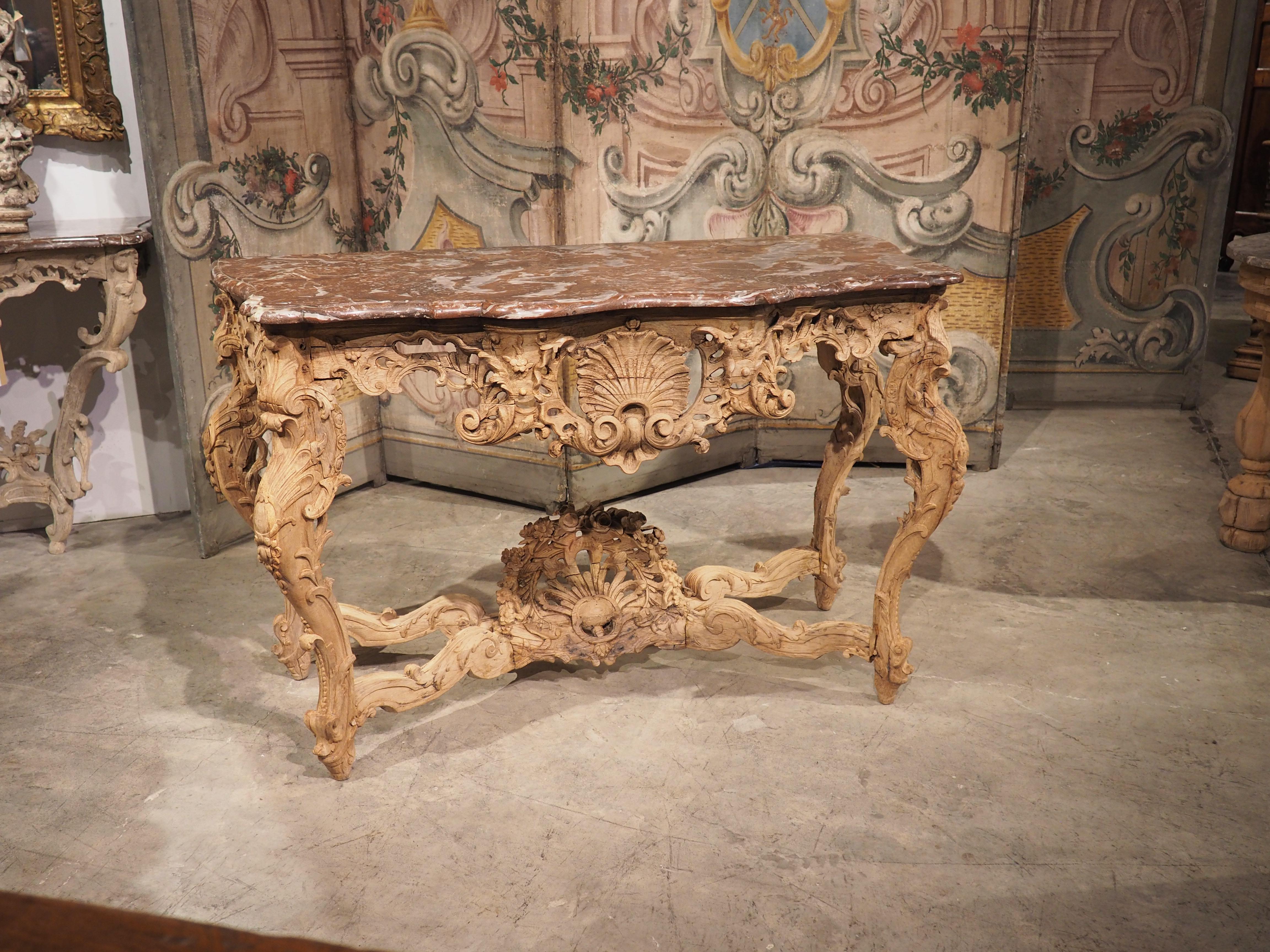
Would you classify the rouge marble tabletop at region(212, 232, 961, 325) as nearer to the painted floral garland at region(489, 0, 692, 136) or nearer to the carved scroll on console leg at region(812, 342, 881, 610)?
the carved scroll on console leg at region(812, 342, 881, 610)

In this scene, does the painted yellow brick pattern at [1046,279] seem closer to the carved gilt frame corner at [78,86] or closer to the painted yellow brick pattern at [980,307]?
the painted yellow brick pattern at [980,307]

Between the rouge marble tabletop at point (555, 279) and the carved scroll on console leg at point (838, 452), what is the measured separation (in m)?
0.29

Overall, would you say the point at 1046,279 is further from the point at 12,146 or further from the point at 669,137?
the point at 12,146

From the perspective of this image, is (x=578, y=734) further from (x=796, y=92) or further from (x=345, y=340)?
(x=796, y=92)

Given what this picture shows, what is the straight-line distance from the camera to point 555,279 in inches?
96.8

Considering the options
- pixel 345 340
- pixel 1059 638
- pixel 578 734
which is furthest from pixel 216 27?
pixel 1059 638

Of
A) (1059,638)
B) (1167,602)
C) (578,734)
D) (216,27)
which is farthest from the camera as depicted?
(216,27)

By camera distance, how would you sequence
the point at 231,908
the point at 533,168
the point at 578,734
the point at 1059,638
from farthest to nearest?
the point at 533,168, the point at 1059,638, the point at 578,734, the point at 231,908

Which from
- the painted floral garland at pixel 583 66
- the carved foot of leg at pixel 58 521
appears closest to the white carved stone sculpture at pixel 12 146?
the carved foot of leg at pixel 58 521

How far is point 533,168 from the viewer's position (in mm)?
3891

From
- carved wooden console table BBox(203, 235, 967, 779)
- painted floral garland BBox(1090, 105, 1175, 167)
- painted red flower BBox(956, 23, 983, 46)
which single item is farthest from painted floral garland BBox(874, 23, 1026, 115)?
carved wooden console table BBox(203, 235, 967, 779)

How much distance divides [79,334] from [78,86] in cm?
82

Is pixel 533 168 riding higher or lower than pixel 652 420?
higher

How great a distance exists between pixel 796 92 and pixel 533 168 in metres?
1.07
